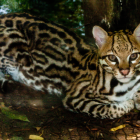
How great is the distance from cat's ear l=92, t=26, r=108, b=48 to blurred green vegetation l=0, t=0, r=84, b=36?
0.43 ft

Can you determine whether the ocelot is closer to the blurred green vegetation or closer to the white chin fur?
the white chin fur

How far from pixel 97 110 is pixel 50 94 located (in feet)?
1.40

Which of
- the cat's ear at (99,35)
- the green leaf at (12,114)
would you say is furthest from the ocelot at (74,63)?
the green leaf at (12,114)

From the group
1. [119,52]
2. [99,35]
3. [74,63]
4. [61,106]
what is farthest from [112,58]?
[61,106]

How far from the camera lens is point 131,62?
160 centimetres

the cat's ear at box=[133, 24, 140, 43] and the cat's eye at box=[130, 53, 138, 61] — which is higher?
the cat's ear at box=[133, 24, 140, 43]

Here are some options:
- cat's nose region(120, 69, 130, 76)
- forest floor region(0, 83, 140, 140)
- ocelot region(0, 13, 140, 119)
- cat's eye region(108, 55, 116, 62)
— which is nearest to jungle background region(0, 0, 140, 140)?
forest floor region(0, 83, 140, 140)

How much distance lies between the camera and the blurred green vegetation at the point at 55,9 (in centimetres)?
155

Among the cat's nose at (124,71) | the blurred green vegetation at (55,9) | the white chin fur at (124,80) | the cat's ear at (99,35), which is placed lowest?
the white chin fur at (124,80)

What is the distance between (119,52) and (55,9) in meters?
0.53

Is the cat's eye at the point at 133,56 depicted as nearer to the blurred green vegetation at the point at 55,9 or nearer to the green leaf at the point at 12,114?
the blurred green vegetation at the point at 55,9

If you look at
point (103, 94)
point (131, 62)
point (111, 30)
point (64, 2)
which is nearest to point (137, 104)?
point (103, 94)

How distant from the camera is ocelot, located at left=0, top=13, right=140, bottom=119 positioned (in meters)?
1.65

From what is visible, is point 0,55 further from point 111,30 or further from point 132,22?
point 132,22
